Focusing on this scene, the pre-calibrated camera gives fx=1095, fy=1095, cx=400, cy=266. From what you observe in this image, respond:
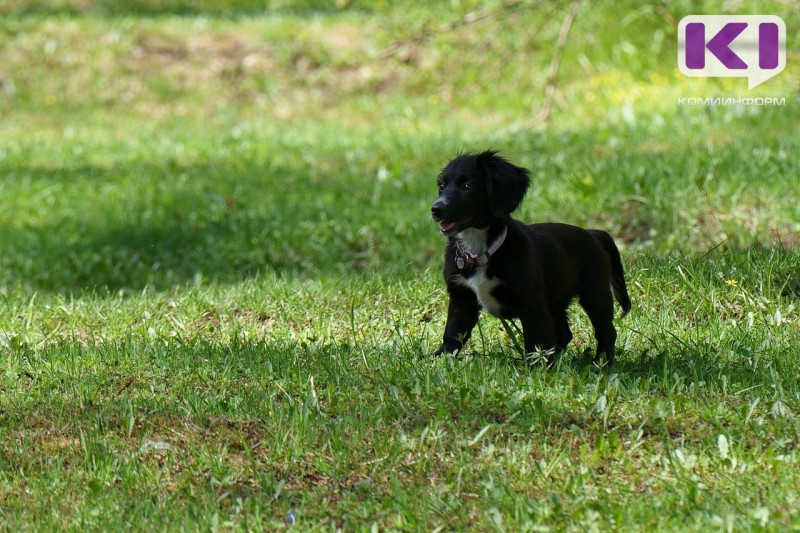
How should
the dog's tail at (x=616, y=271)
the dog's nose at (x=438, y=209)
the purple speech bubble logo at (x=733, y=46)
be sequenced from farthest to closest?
1. the purple speech bubble logo at (x=733, y=46)
2. the dog's tail at (x=616, y=271)
3. the dog's nose at (x=438, y=209)

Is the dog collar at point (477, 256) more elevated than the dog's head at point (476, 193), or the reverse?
the dog's head at point (476, 193)

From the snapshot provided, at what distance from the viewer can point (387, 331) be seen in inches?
241

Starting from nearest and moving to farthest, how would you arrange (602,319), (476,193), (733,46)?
(476,193) < (602,319) < (733,46)

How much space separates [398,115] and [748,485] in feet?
41.6

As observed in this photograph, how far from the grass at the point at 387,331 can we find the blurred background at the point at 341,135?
52mm

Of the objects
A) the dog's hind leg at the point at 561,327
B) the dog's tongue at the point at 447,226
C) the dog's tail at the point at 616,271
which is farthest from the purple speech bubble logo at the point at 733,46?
the dog's tongue at the point at 447,226

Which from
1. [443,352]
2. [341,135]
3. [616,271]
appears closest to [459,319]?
[443,352]

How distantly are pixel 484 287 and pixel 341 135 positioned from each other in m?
9.58

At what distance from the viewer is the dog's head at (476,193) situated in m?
5.01

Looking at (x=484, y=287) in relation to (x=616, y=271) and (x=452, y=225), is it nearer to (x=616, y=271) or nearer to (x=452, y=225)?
(x=452, y=225)

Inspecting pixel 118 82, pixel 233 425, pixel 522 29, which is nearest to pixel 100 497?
pixel 233 425

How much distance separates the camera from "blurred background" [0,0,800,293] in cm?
899

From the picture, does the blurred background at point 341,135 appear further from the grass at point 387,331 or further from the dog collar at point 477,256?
the dog collar at point 477,256

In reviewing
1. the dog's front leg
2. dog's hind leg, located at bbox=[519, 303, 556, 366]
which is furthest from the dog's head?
dog's hind leg, located at bbox=[519, 303, 556, 366]
